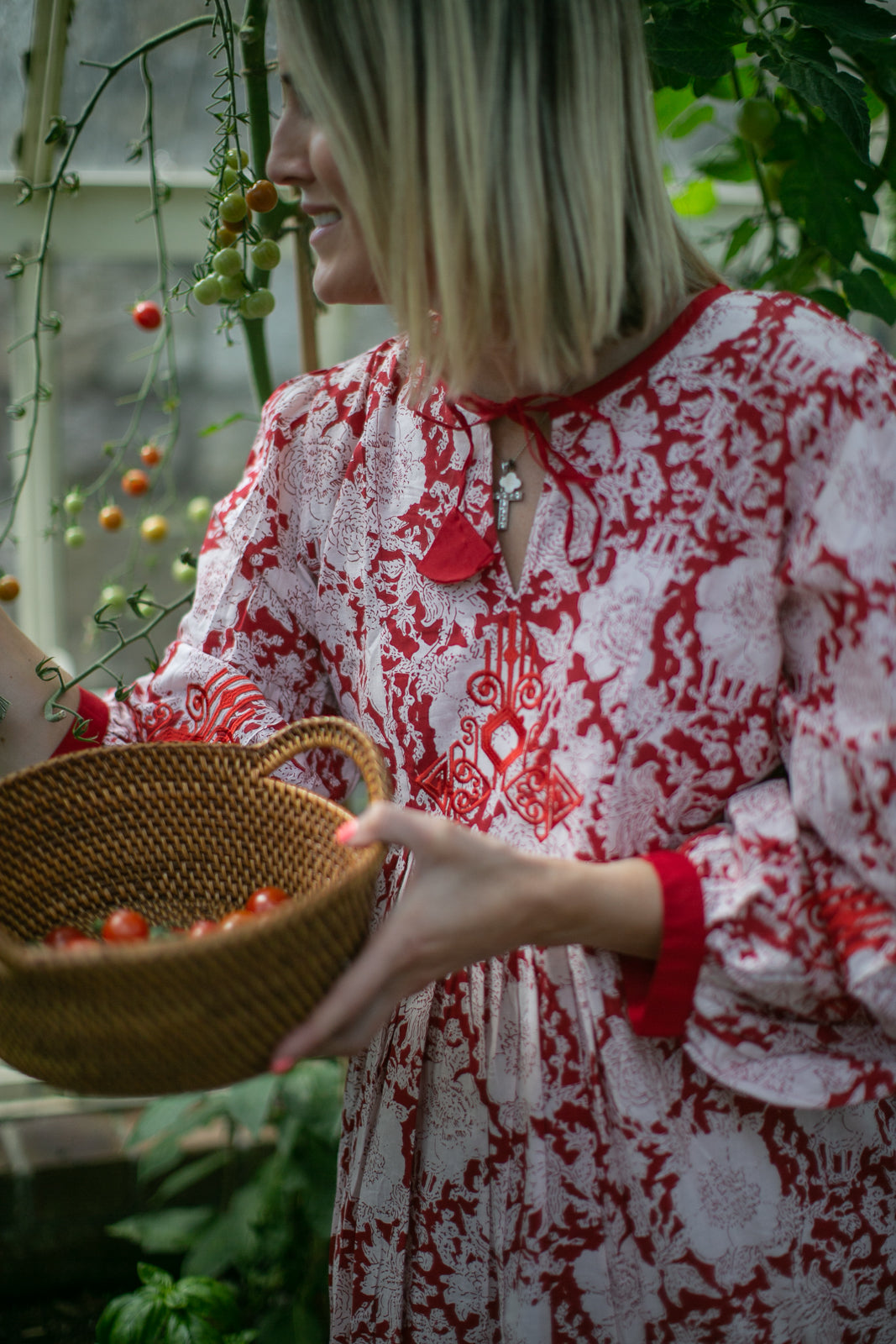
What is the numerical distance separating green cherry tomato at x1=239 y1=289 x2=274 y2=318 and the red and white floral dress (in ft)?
0.74

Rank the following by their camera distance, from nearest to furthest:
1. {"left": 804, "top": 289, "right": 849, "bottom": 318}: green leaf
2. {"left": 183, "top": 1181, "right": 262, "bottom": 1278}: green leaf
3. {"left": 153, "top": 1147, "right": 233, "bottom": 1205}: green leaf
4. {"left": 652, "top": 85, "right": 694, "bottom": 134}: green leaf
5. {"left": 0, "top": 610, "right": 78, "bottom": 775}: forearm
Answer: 1. {"left": 0, "top": 610, "right": 78, "bottom": 775}: forearm
2. {"left": 804, "top": 289, "right": 849, "bottom": 318}: green leaf
3. {"left": 652, "top": 85, "right": 694, "bottom": 134}: green leaf
4. {"left": 183, "top": 1181, "right": 262, "bottom": 1278}: green leaf
5. {"left": 153, "top": 1147, "right": 233, "bottom": 1205}: green leaf

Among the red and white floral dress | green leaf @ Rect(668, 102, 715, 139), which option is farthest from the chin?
green leaf @ Rect(668, 102, 715, 139)

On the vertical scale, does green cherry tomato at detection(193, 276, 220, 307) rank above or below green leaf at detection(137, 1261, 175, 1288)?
above

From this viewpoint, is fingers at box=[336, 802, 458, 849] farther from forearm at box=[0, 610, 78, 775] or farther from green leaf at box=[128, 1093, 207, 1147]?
green leaf at box=[128, 1093, 207, 1147]

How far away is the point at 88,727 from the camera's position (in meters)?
0.91

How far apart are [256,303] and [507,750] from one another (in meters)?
0.50

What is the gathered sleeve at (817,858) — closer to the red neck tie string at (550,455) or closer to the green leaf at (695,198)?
the red neck tie string at (550,455)

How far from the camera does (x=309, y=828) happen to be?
763mm

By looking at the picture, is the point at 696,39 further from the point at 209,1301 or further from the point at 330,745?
the point at 209,1301

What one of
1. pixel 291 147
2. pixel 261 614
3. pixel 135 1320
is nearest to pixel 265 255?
pixel 291 147

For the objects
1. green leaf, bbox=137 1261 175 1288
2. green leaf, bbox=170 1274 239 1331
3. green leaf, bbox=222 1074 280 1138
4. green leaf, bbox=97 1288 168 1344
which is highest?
green leaf, bbox=222 1074 280 1138

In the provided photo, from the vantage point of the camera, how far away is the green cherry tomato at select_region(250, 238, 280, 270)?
0.96 metres

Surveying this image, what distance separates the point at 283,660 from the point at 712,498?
0.39 m

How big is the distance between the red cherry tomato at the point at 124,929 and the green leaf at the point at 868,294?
0.89 meters
